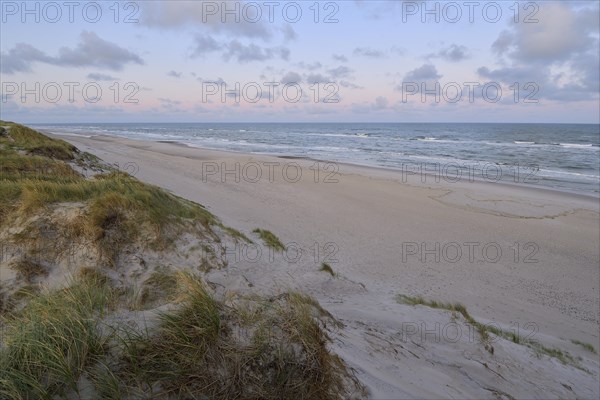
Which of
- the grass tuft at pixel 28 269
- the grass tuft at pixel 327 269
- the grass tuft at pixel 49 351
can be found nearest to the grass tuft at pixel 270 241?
the grass tuft at pixel 327 269

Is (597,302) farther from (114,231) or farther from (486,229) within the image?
(114,231)

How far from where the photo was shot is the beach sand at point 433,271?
4039 mm

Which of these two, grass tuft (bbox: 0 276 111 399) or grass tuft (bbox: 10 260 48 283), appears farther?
grass tuft (bbox: 10 260 48 283)

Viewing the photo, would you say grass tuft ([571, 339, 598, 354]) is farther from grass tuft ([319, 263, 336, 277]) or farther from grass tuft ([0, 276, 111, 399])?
grass tuft ([0, 276, 111, 399])

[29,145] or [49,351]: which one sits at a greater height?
[29,145]

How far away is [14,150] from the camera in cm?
952

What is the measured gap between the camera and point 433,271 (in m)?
8.08

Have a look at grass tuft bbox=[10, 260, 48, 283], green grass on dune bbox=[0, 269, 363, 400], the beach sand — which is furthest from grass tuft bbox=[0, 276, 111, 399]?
the beach sand

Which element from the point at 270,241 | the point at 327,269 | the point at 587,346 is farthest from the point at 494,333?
the point at 270,241

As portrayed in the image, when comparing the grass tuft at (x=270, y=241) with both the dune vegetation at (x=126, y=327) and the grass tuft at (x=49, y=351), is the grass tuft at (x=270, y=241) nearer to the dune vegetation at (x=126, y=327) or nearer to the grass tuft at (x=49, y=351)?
the dune vegetation at (x=126, y=327)

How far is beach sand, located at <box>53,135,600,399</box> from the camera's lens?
13.3 feet

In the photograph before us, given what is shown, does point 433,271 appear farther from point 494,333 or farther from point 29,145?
point 29,145

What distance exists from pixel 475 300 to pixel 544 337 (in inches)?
50.8

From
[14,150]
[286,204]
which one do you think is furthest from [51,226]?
[286,204]
